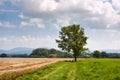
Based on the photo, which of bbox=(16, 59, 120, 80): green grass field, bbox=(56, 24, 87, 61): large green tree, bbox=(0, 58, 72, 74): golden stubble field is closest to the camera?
bbox=(16, 59, 120, 80): green grass field

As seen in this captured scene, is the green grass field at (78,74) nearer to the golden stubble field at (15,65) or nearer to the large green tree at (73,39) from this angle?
the golden stubble field at (15,65)

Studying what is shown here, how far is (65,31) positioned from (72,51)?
Result: 839cm

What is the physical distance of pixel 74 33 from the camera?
102 meters

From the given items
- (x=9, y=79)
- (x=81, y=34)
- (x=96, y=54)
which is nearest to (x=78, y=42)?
(x=81, y=34)

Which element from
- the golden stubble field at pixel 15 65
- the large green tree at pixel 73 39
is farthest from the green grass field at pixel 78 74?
the large green tree at pixel 73 39

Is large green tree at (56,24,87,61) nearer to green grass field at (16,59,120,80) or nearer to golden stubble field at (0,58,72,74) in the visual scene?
golden stubble field at (0,58,72,74)

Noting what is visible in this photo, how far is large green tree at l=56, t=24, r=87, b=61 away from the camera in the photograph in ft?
333

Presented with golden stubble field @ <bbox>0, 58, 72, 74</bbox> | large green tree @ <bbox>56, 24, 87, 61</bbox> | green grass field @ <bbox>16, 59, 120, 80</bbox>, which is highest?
large green tree @ <bbox>56, 24, 87, 61</bbox>

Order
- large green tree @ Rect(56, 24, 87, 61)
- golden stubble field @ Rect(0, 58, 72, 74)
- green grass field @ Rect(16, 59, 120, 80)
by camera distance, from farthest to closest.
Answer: large green tree @ Rect(56, 24, 87, 61)
golden stubble field @ Rect(0, 58, 72, 74)
green grass field @ Rect(16, 59, 120, 80)

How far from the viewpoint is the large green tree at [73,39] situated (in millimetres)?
101562

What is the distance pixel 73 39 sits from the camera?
103m

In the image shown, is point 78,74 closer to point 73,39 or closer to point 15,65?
point 15,65

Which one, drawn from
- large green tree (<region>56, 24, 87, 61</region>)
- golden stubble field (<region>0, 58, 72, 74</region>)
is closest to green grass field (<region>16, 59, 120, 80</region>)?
golden stubble field (<region>0, 58, 72, 74</region>)

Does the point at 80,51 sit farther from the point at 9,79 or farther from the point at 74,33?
the point at 9,79
